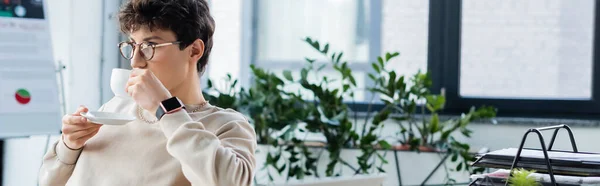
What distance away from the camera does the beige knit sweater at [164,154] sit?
1446 mm

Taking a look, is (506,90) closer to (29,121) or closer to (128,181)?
(29,121)

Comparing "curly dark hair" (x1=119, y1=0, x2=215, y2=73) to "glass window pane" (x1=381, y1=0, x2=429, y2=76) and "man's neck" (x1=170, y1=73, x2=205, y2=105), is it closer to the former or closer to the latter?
"man's neck" (x1=170, y1=73, x2=205, y2=105)

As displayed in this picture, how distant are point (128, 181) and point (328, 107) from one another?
5.81ft

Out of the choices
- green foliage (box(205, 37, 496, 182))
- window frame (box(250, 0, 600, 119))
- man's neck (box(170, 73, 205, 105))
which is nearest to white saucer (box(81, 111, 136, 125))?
man's neck (box(170, 73, 205, 105))

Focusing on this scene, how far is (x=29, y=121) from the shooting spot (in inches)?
107

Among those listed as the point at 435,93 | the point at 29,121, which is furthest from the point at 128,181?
the point at 435,93

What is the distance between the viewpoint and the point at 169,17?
159 centimetres

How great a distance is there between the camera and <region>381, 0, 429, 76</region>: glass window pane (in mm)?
3574

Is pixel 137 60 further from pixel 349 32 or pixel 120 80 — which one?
pixel 349 32

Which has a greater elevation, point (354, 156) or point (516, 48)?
point (516, 48)

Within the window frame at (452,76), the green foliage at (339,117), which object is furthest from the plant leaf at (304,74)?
the window frame at (452,76)

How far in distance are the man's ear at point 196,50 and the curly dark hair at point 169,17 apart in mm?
10

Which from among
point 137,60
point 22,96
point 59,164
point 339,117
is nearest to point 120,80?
point 137,60

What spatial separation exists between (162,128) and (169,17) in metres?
0.24
